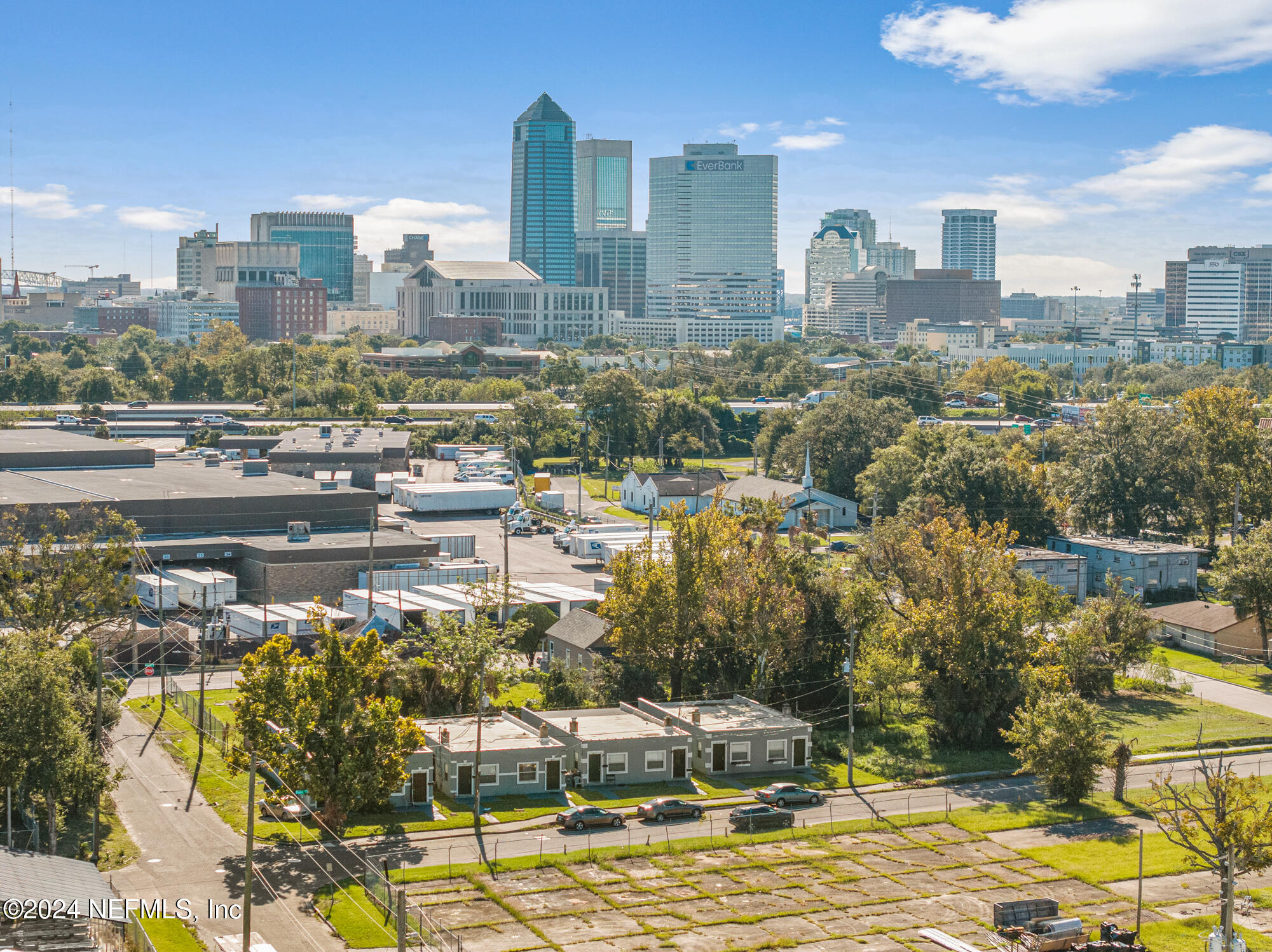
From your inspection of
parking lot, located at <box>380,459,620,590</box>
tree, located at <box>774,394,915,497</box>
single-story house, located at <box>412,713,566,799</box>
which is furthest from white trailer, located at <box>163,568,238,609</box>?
tree, located at <box>774,394,915,497</box>

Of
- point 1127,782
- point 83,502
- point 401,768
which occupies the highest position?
point 83,502

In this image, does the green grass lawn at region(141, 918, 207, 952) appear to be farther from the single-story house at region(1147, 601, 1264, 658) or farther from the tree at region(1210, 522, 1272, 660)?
the tree at region(1210, 522, 1272, 660)

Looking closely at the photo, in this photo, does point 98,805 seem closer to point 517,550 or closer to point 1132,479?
point 517,550

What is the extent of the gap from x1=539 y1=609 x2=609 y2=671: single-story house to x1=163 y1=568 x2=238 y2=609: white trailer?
567 inches

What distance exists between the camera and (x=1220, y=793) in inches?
1188

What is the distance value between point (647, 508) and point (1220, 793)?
65.6 meters

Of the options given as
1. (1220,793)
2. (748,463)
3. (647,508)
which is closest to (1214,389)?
(647,508)

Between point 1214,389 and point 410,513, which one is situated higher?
point 1214,389

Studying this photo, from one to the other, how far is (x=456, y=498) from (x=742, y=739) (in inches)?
2037

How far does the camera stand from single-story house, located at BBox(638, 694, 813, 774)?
40906mm

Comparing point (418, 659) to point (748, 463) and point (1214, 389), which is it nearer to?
point (1214, 389)

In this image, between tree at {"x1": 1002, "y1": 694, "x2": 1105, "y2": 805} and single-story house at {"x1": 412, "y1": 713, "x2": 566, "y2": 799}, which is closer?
single-story house at {"x1": 412, "y1": 713, "x2": 566, "y2": 799}

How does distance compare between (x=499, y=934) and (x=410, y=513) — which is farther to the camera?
(x=410, y=513)

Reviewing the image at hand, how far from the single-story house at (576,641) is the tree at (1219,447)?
4379cm
